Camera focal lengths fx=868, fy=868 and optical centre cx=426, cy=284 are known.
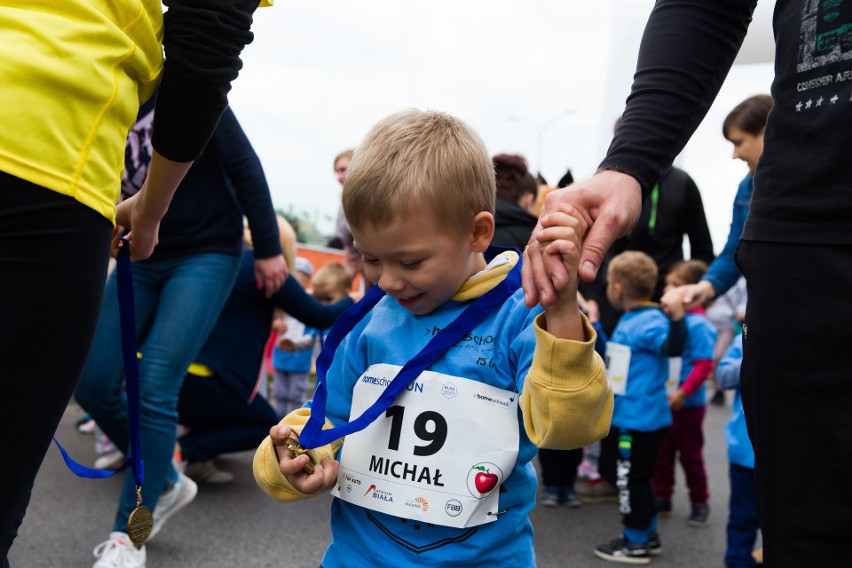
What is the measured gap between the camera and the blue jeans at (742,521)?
3361 millimetres

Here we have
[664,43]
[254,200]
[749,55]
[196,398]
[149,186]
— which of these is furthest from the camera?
[749,55]

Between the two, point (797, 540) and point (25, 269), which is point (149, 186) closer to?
point (25, 269)

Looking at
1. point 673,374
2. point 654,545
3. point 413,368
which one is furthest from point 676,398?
point 413,368

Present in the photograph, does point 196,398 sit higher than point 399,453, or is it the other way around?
point 399,453

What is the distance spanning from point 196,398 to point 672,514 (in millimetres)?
2482

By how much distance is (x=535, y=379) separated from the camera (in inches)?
52.6

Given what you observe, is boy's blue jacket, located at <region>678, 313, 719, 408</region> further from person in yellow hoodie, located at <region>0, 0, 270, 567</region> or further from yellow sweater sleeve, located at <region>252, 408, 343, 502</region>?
person in yellow hoodie, located at <region>0, 0, 270, 567</region>

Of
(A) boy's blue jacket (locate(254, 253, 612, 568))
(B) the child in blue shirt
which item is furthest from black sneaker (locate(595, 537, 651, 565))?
(A) boy's blue jacket (locate(254, 253, 612, 568))

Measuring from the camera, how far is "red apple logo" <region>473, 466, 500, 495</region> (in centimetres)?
160

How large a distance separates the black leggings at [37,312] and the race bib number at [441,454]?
1.89 feet

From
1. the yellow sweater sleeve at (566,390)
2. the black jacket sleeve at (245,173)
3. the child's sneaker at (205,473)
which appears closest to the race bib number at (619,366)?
the black jacket sleeve at (245,173)

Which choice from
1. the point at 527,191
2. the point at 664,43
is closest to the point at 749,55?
the point at 527,191

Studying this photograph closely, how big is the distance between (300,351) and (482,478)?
15.6 ft

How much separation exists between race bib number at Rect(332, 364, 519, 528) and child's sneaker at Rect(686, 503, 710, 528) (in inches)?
119
